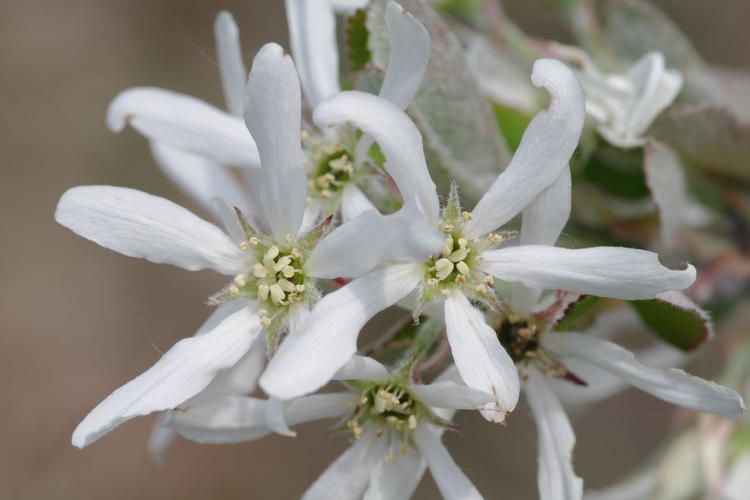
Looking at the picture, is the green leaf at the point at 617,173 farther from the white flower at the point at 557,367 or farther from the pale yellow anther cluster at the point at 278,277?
the pale yellow anther cluster at the point at 278,277

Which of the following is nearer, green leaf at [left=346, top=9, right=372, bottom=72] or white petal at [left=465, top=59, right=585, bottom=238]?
white petal at [left=465, top=59, right=585, bottom=238]

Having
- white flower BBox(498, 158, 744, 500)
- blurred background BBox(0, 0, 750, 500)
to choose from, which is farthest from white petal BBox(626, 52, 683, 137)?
blurred background BBox(0, 0, 750, 500)

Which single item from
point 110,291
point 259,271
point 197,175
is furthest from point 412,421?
→ point 110,291

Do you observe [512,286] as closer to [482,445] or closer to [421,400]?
[421,400]

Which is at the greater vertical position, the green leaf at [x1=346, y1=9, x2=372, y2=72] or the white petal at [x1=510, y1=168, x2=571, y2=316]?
the green leaf at [x1=346, y1=9, x2=372, y2=72]

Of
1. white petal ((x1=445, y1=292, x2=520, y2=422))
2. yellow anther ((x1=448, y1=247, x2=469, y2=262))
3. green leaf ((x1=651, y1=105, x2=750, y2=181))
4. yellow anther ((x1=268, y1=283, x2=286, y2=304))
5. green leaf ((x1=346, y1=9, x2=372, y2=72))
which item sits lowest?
green leaf ((x1=651, y1=105, x2=750, y2=181))

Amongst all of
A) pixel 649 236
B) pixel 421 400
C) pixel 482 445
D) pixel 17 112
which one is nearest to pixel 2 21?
pixel 17 112

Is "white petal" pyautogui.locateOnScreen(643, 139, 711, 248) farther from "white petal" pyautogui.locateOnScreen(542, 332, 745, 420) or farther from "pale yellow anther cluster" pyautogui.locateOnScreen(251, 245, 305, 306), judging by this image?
"pale yellow anther cluster" pyautogui.locateOnScreen(251, 245, 305, 306)
